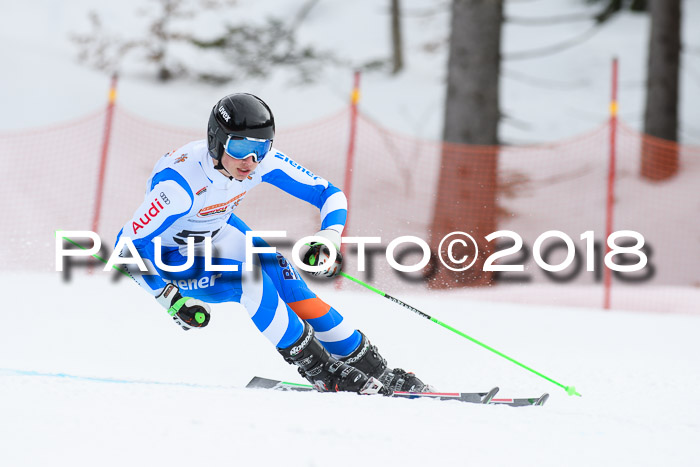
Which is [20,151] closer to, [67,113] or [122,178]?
[122,178]

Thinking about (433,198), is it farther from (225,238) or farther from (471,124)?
(225,238)

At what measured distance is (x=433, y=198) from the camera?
927cm

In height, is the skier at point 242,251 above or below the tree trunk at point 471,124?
below

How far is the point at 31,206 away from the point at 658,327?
8.47m

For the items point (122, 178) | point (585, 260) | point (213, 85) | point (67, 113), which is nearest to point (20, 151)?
point (122, 178)

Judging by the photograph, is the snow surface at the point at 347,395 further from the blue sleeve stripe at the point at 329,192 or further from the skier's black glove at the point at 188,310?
the blue sleeve stripe at the point at 329,192

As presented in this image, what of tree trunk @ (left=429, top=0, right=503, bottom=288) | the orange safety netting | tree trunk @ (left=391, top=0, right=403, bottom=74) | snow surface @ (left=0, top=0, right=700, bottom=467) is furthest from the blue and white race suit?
tree trunk @ (left=391, top=0, right=403, bottom=74)

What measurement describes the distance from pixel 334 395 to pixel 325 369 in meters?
0.58

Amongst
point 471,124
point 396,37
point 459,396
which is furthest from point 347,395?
point 396,37

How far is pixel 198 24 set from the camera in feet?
79.0

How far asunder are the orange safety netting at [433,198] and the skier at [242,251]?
2.89 metres

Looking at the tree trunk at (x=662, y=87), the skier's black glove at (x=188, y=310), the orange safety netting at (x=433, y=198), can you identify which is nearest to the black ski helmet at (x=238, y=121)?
the skier's black glove at (x=188, y=310)

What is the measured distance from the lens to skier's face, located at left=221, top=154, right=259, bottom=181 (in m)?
3.57

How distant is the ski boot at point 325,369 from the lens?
379cm
